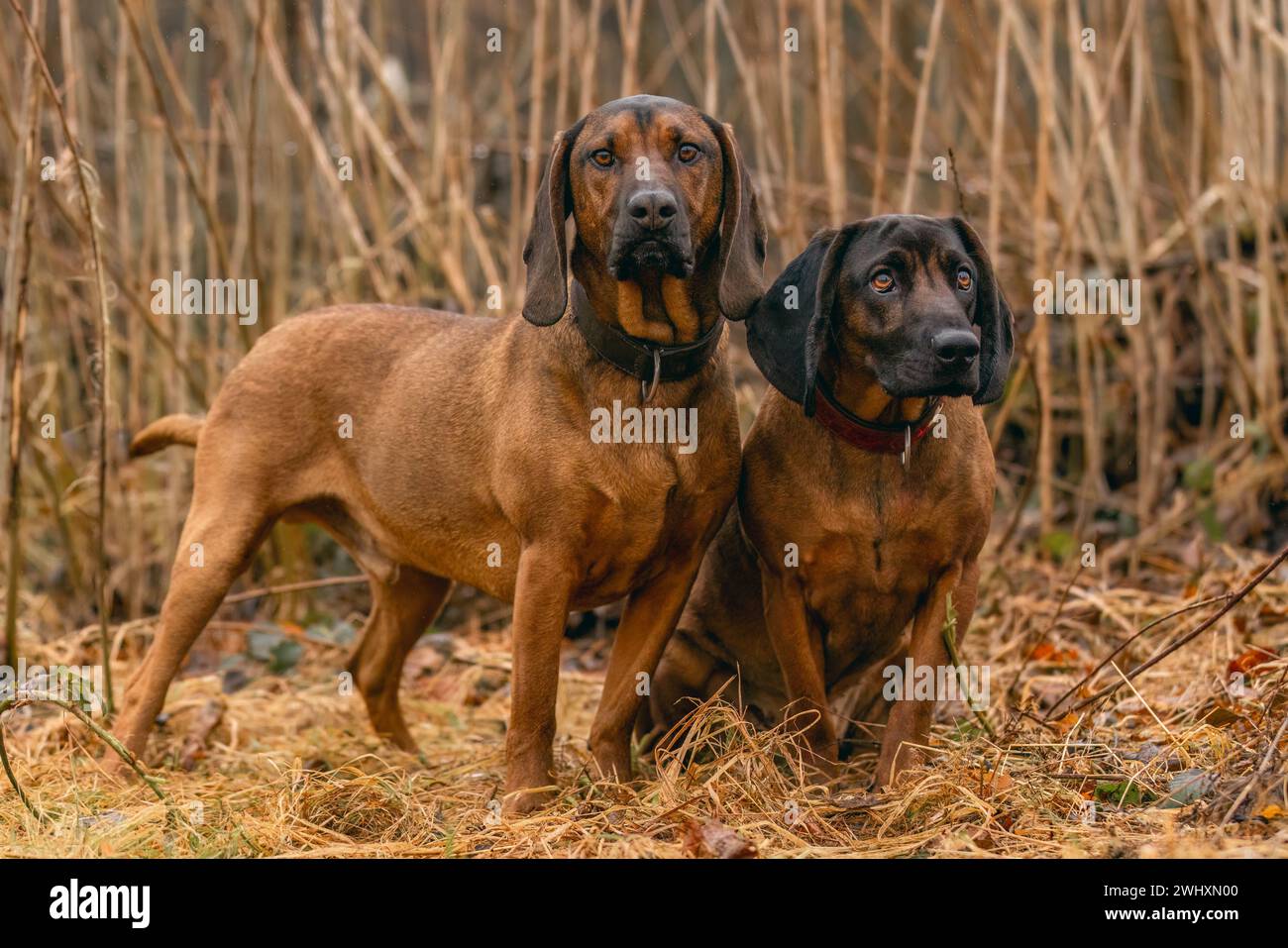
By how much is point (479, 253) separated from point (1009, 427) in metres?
3.28

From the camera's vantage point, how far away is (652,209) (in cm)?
424

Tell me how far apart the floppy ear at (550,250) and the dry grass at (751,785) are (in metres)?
1.35

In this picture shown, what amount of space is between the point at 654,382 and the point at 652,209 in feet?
1.81

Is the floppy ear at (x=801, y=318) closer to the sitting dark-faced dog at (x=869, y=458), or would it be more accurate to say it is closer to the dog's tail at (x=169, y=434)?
the sitting dark-faced dog at (x=869, y=458)

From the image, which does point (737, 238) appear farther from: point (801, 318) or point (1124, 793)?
point (1124, 793)

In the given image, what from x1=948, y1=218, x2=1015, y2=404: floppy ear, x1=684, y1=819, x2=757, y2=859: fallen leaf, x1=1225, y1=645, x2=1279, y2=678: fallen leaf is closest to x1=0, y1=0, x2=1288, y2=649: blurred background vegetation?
x1=1225, y1=645, x2=1279, y2=678: fallen leaf

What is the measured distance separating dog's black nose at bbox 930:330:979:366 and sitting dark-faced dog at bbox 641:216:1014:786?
0.08m

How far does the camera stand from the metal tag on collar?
4.53 metres

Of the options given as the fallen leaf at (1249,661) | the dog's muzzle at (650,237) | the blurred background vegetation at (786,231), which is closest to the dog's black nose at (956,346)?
the dog's muzzle at (650,237)

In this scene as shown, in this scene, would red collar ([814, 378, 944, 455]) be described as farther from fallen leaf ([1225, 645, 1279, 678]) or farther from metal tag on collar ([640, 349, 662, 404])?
fallen leaf ([1225, 645, 1279, 678])

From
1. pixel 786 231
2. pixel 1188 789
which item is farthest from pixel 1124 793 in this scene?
pixel 786 231

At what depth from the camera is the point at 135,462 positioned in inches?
334
